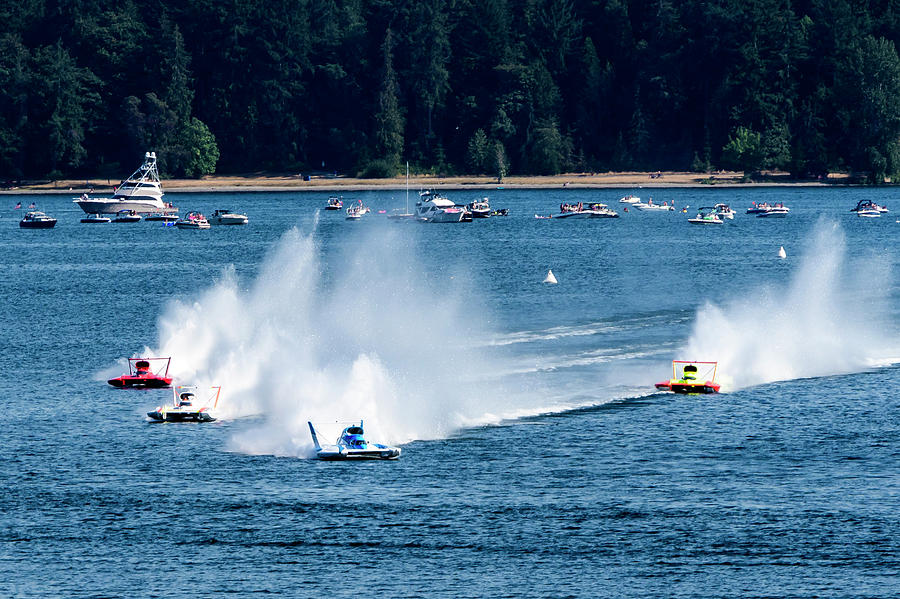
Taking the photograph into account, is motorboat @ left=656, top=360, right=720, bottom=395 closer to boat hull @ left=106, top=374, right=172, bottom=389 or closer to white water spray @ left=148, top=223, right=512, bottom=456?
white water spray @ left=148, top=223, right=512, bottom=456

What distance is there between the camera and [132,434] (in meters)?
71.3

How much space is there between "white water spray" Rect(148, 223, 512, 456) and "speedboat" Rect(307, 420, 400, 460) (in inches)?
59.7

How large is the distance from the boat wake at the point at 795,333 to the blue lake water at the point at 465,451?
326 millimetres

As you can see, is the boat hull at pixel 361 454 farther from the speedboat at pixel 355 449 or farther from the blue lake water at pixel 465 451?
the blue lake water at pixel 465 451

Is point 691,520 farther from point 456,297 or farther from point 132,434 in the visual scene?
point 456,297

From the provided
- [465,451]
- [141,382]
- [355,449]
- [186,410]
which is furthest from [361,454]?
[141,382]

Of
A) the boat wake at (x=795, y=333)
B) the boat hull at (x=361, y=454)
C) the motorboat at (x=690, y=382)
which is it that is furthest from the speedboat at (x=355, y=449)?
the boat wake at (x=795, y=333)

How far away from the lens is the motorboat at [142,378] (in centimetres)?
8238

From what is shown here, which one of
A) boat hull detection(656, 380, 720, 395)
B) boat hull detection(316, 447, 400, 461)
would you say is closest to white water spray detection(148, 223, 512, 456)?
boat hull detection(316, 447, 400, 461)

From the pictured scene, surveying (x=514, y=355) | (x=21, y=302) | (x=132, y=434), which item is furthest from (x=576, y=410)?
(x=21, y=302)

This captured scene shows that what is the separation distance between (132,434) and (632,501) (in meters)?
26.2

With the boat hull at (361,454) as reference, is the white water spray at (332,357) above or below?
above

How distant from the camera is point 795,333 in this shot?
96.0 metres

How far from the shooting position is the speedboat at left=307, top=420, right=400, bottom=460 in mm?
65250
